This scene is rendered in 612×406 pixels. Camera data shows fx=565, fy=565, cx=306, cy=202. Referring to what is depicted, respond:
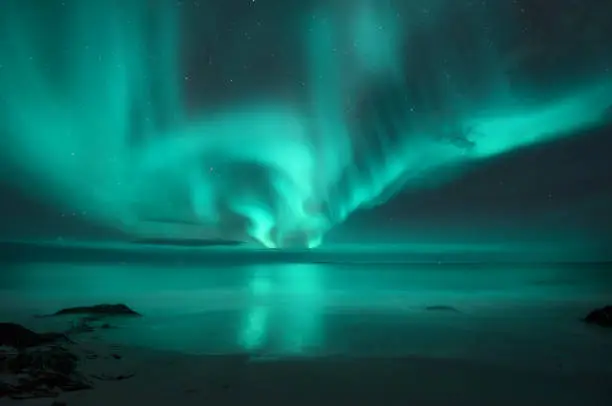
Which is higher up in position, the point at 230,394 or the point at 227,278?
the point at 227,278

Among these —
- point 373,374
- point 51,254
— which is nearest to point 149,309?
point 51,254

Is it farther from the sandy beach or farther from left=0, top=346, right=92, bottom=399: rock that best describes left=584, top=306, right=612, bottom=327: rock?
left=0, top=346, right=92, bottom=399: rock

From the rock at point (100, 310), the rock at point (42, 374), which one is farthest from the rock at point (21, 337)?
the rock at point (100, 310)

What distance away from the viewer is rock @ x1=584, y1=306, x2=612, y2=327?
6492 mm

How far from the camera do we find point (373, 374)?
5.05 m

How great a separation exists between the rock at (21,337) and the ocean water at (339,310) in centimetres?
31

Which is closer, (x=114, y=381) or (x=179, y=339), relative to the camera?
(x=114, y=381)

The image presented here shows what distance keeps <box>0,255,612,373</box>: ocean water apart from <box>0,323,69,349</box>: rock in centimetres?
31

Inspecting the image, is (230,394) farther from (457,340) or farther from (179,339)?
(457,340)

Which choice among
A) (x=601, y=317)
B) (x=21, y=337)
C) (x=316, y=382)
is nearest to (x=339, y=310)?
(x=316, y=382)

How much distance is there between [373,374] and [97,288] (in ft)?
13.6

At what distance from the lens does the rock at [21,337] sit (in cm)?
A: 535

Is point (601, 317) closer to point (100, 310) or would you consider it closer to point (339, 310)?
point (339, 310)

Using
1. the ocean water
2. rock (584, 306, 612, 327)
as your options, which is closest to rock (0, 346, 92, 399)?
the ocean water
